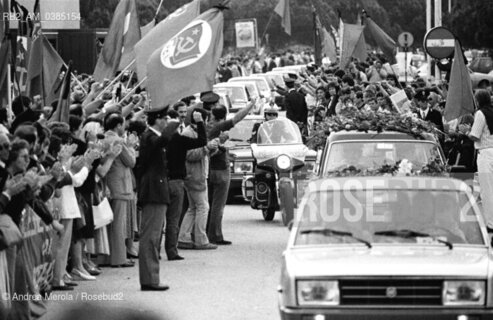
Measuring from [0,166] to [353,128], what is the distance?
5232mm

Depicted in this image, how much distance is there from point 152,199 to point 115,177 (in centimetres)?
233

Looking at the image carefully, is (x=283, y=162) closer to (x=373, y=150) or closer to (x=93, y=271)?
(x=93, y=271)

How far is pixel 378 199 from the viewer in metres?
10.7

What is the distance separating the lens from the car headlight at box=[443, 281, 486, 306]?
31.5 ft

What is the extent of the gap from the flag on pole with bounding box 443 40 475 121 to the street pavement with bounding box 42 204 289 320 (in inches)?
159

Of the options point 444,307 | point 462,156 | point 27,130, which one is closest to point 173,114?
point 27,130

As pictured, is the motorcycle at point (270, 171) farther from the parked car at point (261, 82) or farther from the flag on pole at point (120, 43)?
the parked car at point (261, 82)

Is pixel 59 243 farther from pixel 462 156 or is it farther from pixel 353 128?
pixel 462 156

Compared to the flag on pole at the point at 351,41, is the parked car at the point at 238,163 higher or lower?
lower

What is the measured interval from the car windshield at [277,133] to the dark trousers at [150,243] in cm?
853

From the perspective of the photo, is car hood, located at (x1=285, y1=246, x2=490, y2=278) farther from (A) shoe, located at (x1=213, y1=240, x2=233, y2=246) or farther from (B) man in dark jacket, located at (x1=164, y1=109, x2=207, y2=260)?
(A) shoe, located at (x1=213, y1=240, x2=233, y2=246)

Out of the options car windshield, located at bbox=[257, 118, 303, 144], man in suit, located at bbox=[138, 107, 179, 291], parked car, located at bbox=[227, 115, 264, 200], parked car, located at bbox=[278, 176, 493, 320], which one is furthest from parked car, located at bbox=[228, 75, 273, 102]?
→ parked car, located at bbox=[278, 176, 493, 320]

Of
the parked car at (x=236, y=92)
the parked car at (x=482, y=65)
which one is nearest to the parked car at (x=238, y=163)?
the parked car at (x=236, y=92)

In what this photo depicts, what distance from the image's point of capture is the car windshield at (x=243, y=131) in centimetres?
2698
